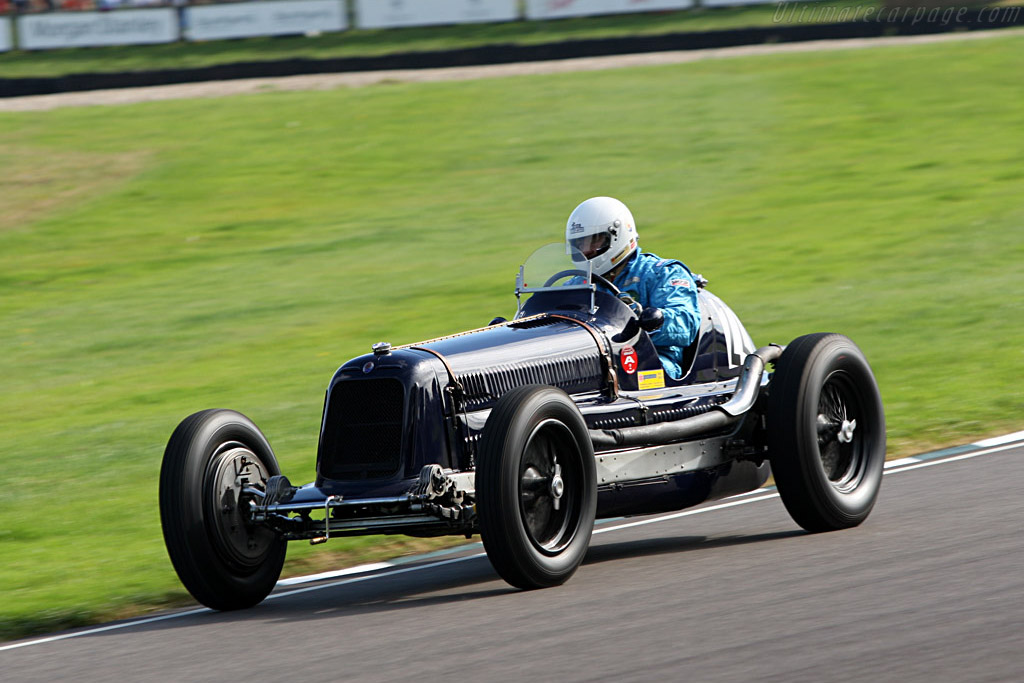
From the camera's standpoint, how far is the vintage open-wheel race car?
6625 millimetres

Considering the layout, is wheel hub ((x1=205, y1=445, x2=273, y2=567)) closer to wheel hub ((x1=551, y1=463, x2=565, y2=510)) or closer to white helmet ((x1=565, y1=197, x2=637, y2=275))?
wheel hub ((x1=551, y1=463, x2=565, y2=510))

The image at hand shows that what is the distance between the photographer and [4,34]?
4050 centimetres

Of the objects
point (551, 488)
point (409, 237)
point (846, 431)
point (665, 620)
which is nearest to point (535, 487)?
point (551, 488)

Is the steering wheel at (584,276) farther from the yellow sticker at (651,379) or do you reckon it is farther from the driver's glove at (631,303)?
the yellow sticker at (651,379)

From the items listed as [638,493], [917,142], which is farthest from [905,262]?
[638,493]

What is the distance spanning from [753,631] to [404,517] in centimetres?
170

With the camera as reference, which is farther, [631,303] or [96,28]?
[96,28]

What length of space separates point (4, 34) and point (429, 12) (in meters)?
11.1

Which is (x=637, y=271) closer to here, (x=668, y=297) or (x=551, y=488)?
(x=668, y=297)

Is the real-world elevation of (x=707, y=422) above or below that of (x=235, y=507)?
above

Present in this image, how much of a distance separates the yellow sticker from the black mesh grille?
143 centimetres

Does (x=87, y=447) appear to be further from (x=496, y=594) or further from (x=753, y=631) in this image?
(x=753, y=631)

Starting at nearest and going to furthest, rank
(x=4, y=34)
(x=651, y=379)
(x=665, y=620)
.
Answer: (x=665, y=620)
(x=651, y=379)
(x=4, y=34)

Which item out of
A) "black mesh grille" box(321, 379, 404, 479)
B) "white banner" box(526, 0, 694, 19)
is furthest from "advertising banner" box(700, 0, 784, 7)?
"black mesh grille" box(321, 379, 404, 479)
